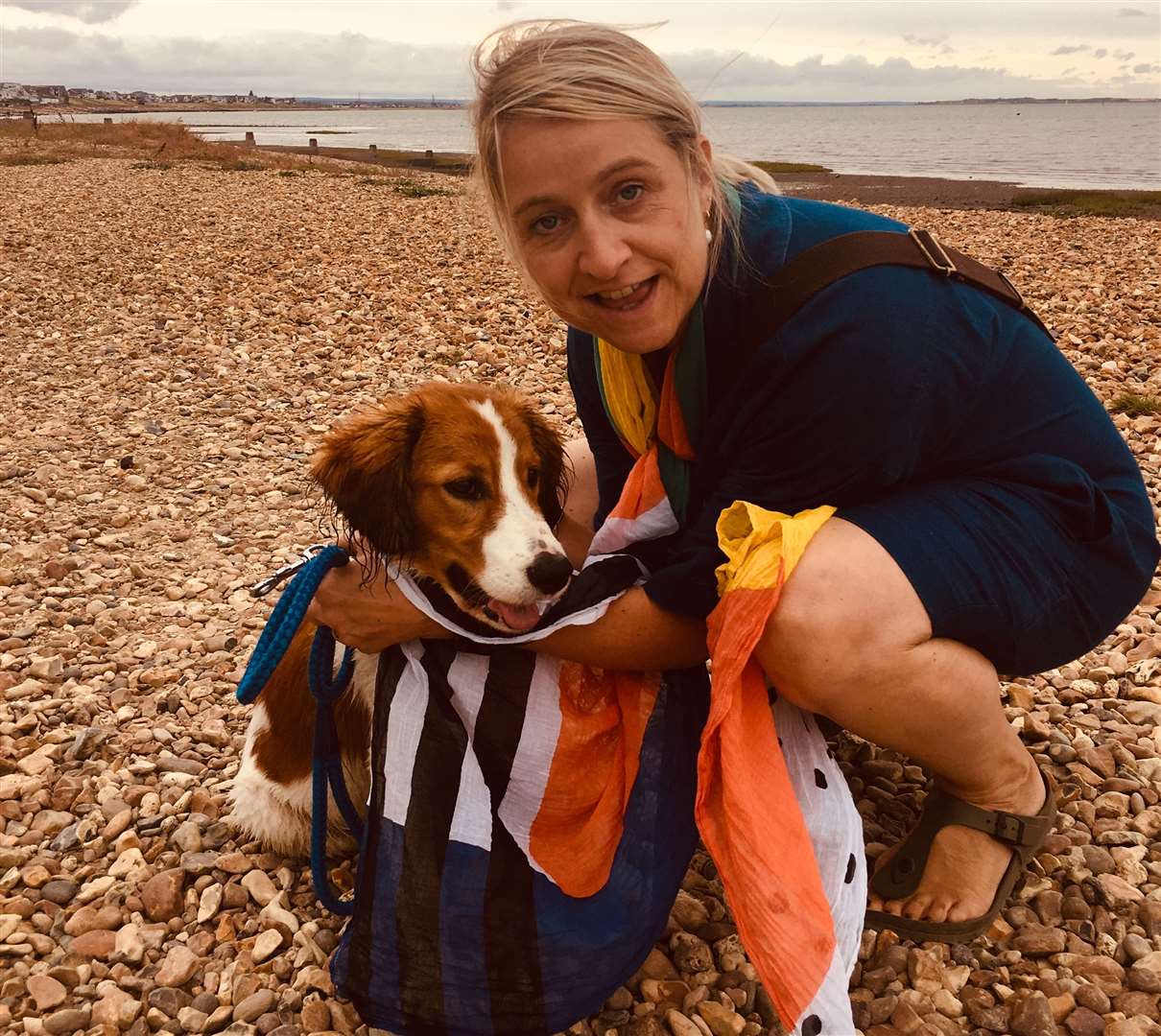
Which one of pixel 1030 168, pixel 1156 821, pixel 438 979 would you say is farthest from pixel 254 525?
pixel 1030 168

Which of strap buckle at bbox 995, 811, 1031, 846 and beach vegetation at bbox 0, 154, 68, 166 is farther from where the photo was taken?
beach vegetation at bbox 0, 154, 68, 166

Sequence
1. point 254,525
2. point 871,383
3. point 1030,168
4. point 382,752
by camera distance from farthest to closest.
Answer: point 1030,168 < point 254,525 < point 382,752 < point 871,383

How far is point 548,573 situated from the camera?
2334mm

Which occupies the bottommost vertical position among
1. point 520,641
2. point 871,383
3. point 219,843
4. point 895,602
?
point 219,843

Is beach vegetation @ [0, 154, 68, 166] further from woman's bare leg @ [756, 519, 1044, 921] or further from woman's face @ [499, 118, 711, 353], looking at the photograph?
woman's bare leg @ [756, 519, 1044, 921]

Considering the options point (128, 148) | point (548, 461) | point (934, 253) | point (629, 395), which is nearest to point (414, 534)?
point (548, 461)

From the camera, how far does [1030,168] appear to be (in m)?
33.4

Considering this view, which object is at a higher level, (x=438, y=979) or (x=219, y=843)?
(x=438, y=979)

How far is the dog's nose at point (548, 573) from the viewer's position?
2332 millimetres

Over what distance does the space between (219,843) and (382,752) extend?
0.89 metres

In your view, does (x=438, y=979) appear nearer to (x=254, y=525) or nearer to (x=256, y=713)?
(x=256, y=713)

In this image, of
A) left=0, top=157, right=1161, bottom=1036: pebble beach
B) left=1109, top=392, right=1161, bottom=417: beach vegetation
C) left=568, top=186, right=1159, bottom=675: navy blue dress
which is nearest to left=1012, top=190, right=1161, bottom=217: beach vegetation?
left=0, top=157, right=1161, bottom=1036: pebble beach

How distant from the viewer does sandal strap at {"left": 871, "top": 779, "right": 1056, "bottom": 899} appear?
2379mm

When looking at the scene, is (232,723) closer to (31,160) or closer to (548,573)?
(548,573)
